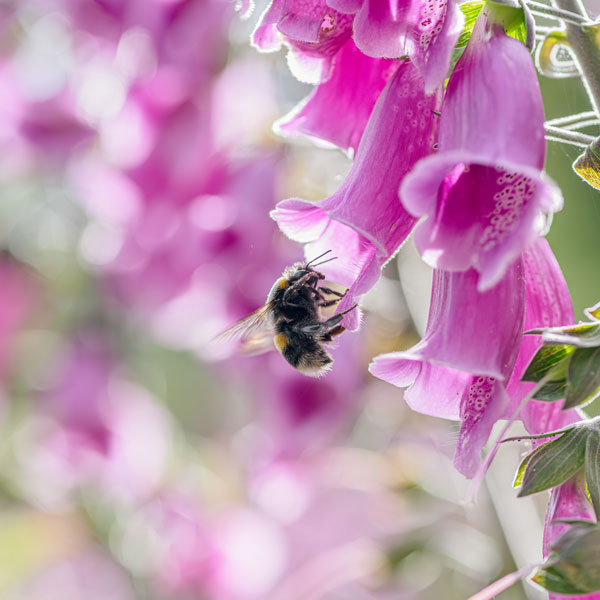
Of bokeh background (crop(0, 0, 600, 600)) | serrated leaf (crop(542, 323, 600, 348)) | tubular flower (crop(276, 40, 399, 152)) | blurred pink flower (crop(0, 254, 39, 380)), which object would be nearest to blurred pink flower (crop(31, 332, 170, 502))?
bokeh background (crop(0, 0, 600, 600))

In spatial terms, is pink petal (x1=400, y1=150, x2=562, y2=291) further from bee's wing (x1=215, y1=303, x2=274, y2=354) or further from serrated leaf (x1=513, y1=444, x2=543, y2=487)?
bee's wing (x1=215, y1=303, x2=274, y2=354)

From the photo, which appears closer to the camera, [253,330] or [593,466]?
[593,466]

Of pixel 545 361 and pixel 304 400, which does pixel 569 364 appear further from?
pixel 304 400

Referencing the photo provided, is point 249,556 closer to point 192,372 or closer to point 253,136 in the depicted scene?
point 253,136

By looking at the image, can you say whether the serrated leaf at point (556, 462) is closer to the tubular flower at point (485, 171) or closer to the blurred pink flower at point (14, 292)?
the tubular flower at point (485, 171)

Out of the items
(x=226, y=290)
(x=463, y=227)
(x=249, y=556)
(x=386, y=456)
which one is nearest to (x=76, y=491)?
(x=249, y=556)

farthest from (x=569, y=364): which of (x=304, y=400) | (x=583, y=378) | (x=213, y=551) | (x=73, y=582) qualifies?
(x=73, y=582)
